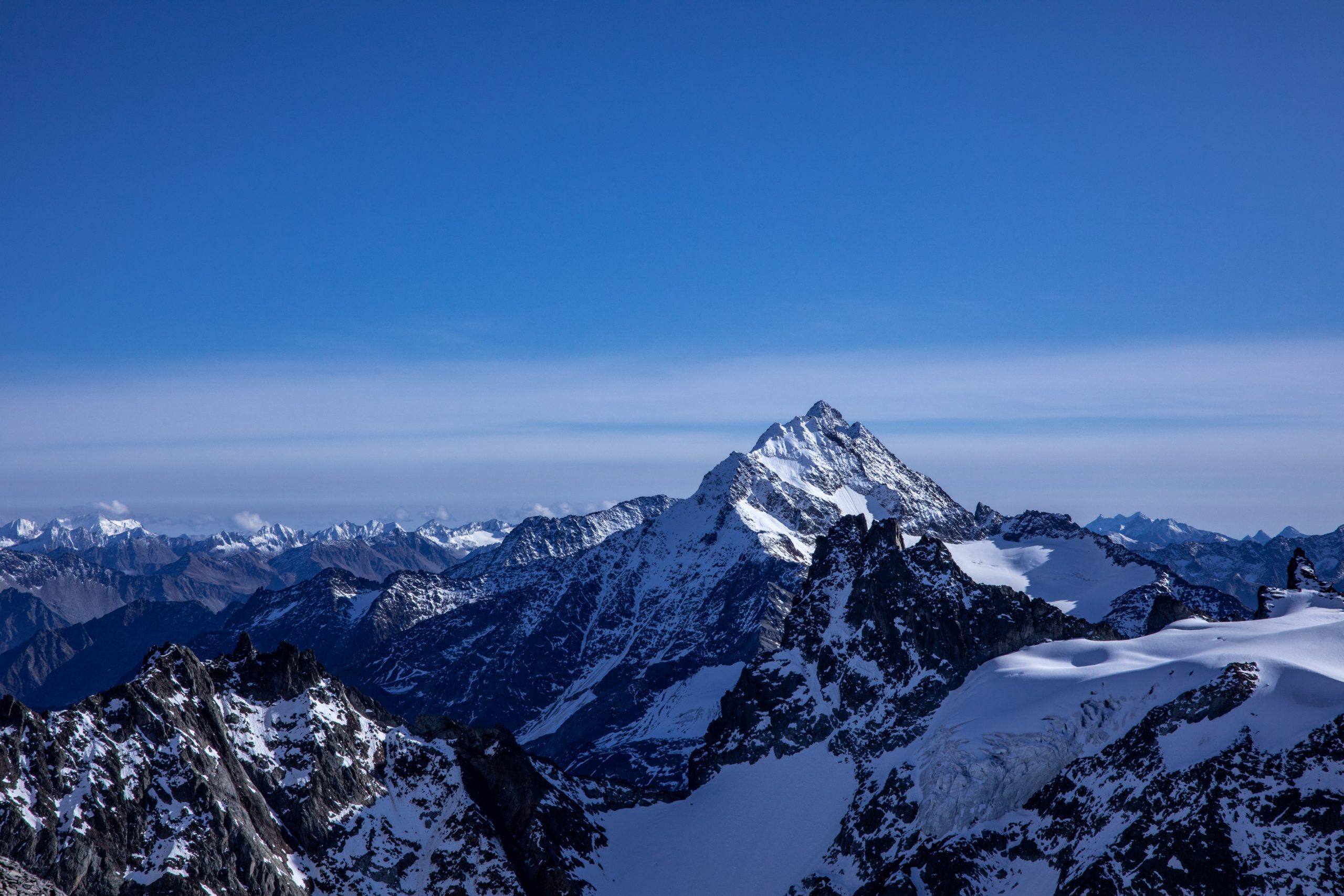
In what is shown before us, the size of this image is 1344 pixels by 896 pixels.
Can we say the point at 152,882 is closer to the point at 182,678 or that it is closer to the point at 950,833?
the point at 182,678

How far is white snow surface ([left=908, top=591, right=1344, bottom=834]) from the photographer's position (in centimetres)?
14612

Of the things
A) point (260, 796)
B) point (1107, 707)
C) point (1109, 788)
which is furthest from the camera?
point (260, 796)

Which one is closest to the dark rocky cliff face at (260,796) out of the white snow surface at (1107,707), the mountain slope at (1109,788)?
the mountain slope at (1109,788)

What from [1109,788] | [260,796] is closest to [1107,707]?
[1109,788]

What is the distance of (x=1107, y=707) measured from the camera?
168250 millimetres

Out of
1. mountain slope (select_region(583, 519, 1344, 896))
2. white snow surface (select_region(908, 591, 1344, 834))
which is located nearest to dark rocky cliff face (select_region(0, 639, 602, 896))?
mountain slope (select_region(583, 519, 1344, 896))

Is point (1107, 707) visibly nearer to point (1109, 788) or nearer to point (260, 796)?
point (1109, 788)

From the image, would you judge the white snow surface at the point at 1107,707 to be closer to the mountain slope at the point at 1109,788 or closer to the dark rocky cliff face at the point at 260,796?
the mountain slope at the point at 1109,788

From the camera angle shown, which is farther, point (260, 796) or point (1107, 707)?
point (260, 796)

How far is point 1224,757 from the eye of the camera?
5591 inches

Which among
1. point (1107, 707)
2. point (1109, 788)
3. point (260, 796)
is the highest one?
point (1107, 707)

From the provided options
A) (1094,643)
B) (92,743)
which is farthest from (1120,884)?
(92,743)

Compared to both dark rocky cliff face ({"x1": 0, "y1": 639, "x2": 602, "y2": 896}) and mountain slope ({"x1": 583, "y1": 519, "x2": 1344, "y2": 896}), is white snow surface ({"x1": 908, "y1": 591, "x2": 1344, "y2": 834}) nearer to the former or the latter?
mountain slope ({"x1": 583, "y1": 519, "x2": 1344, "y2": 896})

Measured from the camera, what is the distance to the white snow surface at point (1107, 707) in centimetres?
14612
